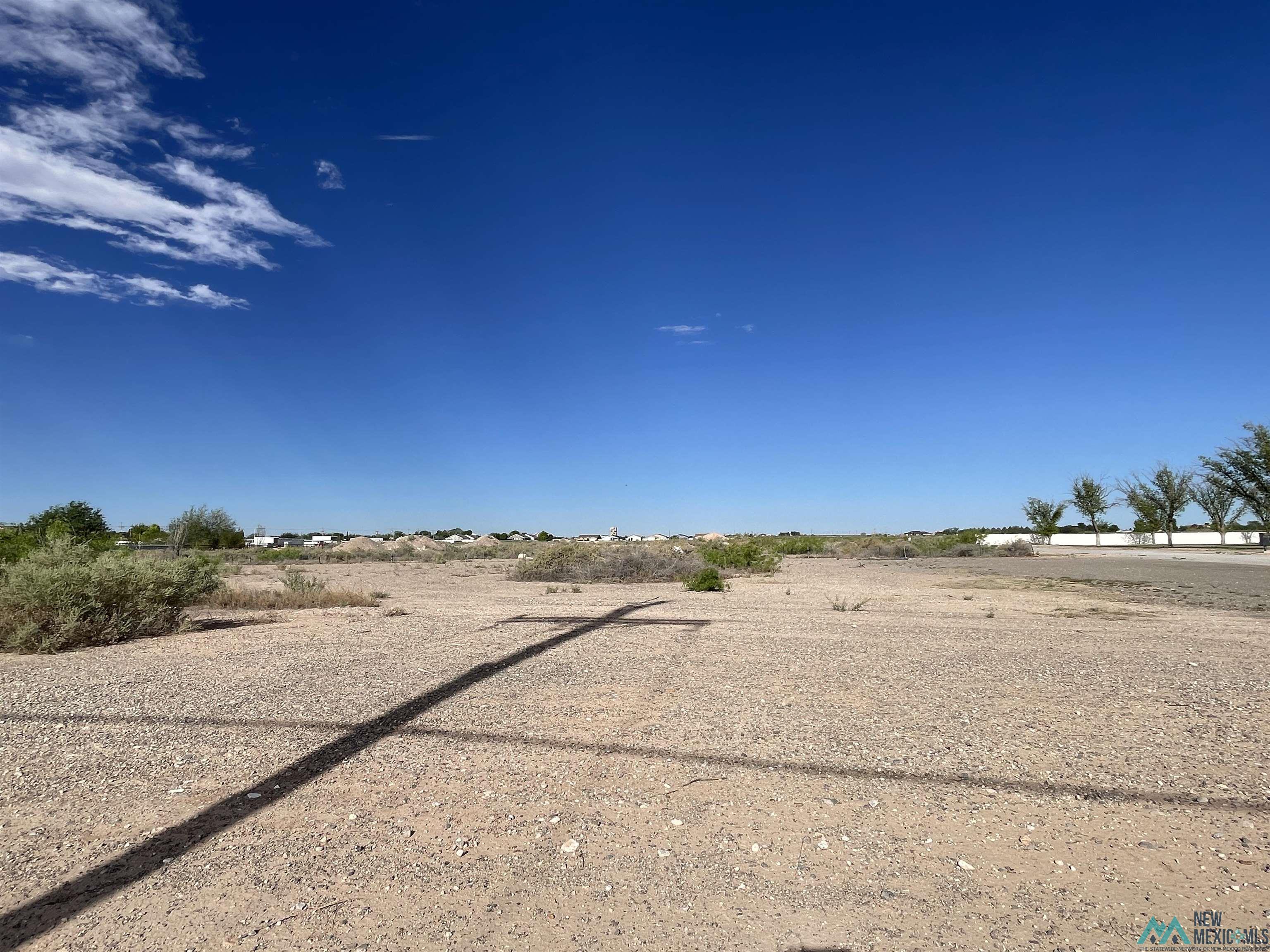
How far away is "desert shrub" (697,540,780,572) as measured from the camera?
33.0 meters

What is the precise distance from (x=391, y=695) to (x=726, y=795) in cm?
413

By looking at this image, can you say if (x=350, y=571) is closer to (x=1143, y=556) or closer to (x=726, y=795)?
(x=726, y=795)

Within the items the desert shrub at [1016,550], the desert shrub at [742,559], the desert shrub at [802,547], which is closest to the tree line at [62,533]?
the desert shrub at [742,559]

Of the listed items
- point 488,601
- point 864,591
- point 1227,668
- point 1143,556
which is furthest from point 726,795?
point 1143,556

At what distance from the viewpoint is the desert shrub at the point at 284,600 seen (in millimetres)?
A: 16359

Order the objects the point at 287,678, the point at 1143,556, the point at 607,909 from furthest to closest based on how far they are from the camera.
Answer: the point at 1143,556, the point at 287,678, the point at 607,909

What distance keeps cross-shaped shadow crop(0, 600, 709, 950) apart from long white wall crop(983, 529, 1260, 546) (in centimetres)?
6370

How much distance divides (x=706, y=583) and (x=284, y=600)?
37.2 ft

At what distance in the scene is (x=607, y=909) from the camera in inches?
136

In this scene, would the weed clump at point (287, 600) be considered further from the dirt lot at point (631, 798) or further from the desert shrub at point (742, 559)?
the desert shrub at point (742, 559)

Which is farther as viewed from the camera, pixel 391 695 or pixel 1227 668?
pixel 1227 668

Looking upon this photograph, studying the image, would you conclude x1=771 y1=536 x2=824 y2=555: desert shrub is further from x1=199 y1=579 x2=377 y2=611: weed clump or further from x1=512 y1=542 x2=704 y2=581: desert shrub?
x1=199 y1=579 x2=377 y2=611: weed clump

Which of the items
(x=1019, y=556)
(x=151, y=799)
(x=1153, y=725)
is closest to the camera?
(x=151, y=799)

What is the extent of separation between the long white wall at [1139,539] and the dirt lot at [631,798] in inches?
2400
